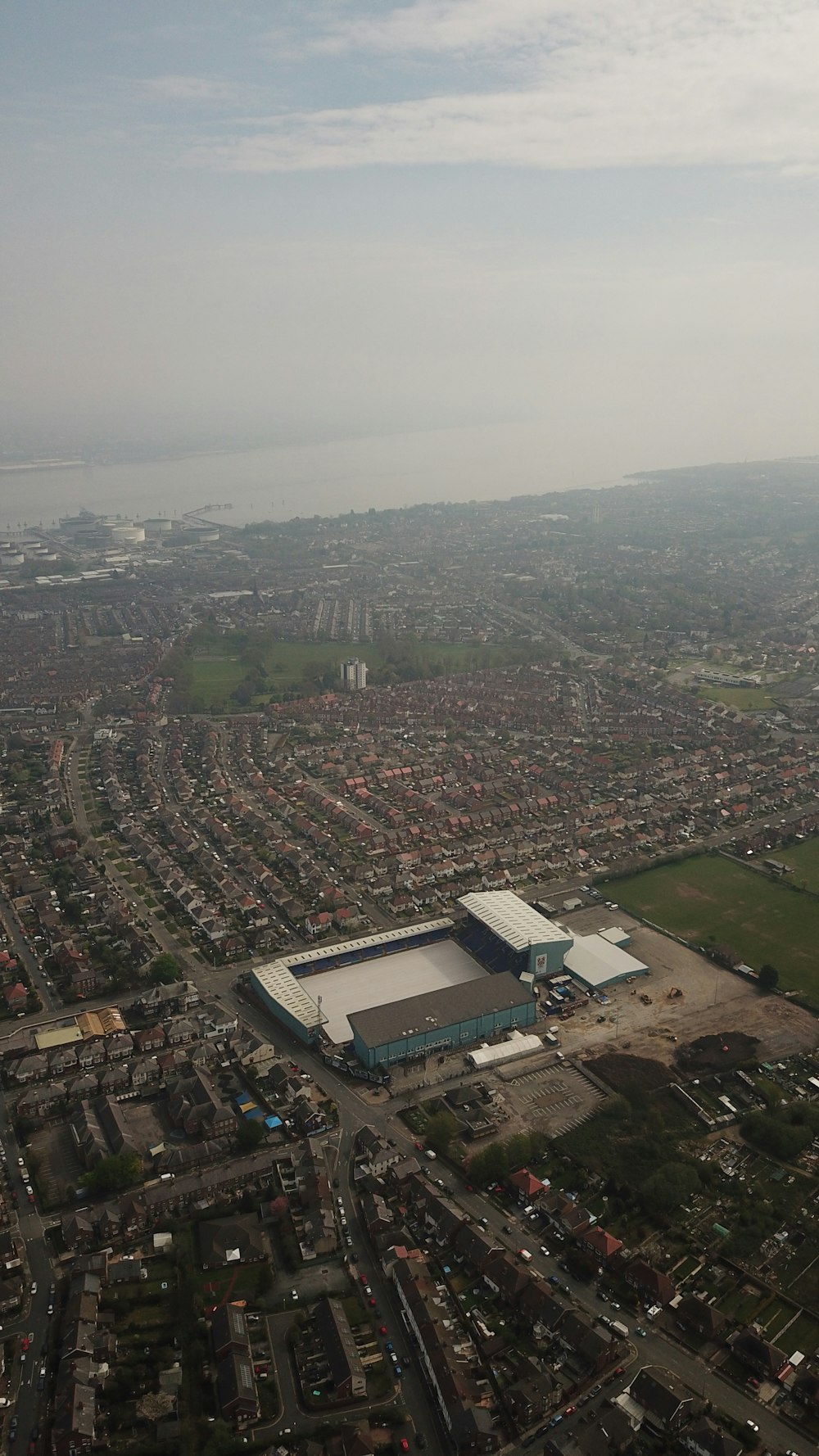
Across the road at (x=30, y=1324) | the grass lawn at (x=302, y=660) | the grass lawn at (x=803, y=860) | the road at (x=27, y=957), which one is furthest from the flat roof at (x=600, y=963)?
the grass lawn at (x=302, y=660)

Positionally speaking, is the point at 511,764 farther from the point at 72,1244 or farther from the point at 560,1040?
the point at 72,1244

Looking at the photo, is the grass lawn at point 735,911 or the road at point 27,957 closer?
the road at point 27,957

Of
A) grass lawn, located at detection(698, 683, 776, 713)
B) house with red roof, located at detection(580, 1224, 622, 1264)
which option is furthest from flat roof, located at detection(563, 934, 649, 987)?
grass lawn, located at detection(698, 683, 776, 713)

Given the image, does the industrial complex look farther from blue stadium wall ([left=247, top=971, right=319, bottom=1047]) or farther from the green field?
the green field

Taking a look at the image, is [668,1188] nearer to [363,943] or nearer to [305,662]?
[363,943]

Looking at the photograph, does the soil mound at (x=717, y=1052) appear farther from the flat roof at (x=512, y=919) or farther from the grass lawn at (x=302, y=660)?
the grass lawn at (x=302, y=660)

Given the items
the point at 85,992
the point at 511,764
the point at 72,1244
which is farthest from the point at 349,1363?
the point at 511,764

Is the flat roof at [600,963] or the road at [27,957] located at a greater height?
the road at [27,957]
